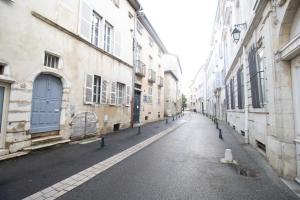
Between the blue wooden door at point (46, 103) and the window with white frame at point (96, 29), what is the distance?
10.9 feet

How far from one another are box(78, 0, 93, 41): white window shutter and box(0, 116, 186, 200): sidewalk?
17.1 ft

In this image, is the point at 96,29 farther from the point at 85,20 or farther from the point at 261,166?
the point at 261,166

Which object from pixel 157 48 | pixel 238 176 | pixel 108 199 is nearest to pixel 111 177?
pixel 108 199

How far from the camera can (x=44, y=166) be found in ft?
14.8

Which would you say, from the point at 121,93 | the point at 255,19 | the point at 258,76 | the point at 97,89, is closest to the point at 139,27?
the point at 121,93

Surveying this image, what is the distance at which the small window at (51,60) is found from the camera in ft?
21.6

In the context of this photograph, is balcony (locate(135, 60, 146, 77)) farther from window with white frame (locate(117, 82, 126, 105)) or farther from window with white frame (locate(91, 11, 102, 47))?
window with white frame (locate(91, 11, 102, 47))

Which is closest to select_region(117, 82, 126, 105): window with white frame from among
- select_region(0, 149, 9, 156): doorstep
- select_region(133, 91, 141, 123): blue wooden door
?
select_region(133, 91, 141, 123): blue wooden door

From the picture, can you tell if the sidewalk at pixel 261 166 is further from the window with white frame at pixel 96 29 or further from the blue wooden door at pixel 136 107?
the blue wooden door at pixel 136 107

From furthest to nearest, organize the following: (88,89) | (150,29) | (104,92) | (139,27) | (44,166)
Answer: (150,29)
(139,27)
(104,92)
(88,89)
(44,166)

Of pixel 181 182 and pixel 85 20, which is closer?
pixel 181 182

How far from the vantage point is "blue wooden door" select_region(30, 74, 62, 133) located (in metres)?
6.20

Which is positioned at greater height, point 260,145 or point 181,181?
point 260,145

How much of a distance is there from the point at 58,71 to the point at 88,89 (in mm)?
1802
